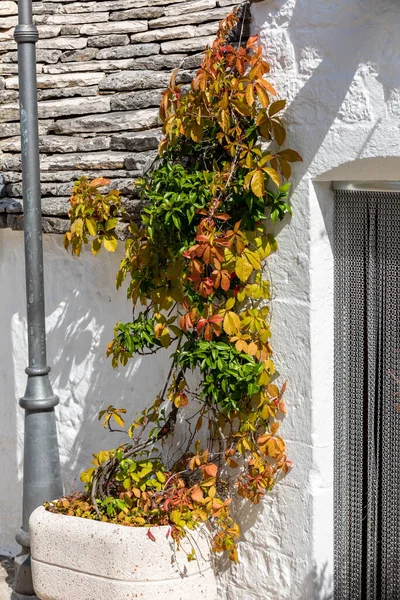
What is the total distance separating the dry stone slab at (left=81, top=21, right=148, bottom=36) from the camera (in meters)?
6.11

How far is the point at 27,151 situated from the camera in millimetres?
5281

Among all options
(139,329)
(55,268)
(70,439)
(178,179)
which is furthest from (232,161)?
(70,439)

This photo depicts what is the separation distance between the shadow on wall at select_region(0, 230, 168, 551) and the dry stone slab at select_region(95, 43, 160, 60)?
46.3 inches

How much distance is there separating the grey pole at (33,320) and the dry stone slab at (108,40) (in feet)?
3.08

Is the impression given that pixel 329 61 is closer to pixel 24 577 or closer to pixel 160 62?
pixel 160 62

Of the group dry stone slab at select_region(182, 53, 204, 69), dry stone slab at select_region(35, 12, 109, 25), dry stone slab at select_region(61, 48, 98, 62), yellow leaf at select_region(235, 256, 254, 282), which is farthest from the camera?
dry stone slab at select_region(35, 12, 109, 25)

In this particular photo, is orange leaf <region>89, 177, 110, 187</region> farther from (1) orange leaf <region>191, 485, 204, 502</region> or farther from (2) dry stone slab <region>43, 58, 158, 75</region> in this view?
(1) orange leaf <region>191, 485, 204, 502</region>

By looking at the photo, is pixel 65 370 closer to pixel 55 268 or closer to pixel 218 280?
pixel 55 268

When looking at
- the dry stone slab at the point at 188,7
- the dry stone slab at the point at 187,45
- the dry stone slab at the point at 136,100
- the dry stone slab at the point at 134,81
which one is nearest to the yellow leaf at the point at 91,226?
the dry stone slab at the point at 136,100

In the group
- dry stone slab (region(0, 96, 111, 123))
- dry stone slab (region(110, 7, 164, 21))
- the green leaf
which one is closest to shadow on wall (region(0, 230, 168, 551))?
the green leaf

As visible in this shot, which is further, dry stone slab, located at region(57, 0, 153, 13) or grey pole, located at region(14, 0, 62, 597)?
dry stone slab, located at region(57, 0, 153, 13)

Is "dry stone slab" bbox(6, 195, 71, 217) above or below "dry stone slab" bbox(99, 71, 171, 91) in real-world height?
below

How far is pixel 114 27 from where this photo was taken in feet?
20.5

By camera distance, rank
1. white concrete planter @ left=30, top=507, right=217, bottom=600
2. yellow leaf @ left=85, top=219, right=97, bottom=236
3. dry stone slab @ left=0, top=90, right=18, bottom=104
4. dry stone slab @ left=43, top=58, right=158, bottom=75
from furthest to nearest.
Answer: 1. dry stone slab @ left=0, top=90, right=18, bottom=104
2. dry stone slab @ left=43, top=58, right=158, bottom=75
3. yellow leaf @ left=85, top=219, right=97, bottom=236
4. white concrete planter @ left=30, top=507, right=217, bottom=600
